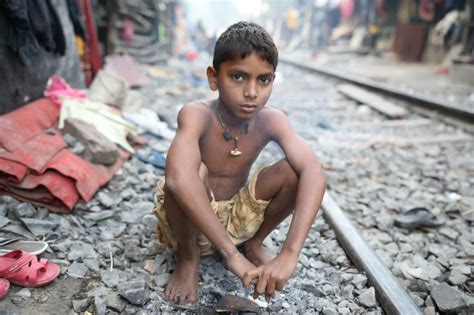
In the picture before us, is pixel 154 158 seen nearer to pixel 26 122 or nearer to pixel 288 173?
pixel 26 122

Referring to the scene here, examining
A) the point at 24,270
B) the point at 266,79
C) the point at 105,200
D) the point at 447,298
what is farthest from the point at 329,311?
the point at 105,200

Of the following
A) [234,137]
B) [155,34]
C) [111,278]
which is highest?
[155,34]

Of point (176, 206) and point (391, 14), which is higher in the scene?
point (391, 14)

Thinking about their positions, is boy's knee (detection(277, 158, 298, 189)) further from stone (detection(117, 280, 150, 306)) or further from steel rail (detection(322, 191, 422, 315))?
stone (detection(117, 280, 150, 306))

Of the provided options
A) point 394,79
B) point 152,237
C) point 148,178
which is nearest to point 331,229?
point 152,237

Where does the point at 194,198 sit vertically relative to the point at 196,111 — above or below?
below

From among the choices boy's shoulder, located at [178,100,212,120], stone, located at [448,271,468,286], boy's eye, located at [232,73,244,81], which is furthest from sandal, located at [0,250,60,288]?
stone, located at [448,271,468,286]

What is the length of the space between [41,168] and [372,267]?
2.23 m

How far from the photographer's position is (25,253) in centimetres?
185

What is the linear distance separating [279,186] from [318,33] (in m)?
24.5

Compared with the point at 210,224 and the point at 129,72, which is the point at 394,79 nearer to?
the point at 129,72

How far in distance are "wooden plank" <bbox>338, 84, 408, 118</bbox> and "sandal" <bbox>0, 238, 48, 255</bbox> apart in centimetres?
519

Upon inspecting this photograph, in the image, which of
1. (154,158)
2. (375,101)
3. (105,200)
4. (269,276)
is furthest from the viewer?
(375,101)

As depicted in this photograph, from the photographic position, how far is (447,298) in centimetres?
198
